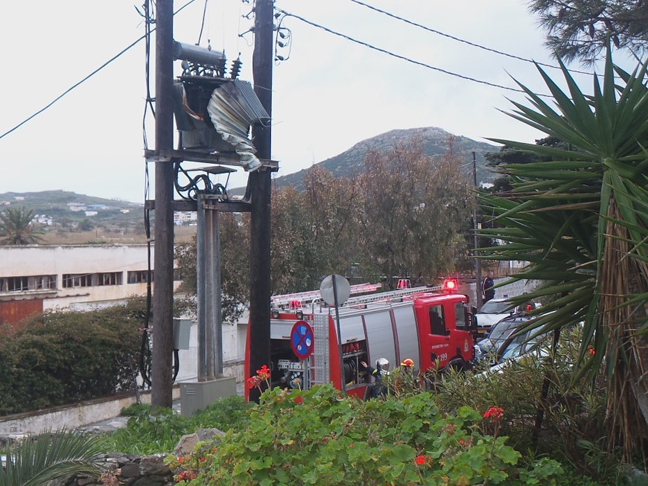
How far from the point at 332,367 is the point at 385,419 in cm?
979

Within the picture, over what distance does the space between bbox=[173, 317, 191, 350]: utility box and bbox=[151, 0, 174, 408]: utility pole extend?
300 millimetres

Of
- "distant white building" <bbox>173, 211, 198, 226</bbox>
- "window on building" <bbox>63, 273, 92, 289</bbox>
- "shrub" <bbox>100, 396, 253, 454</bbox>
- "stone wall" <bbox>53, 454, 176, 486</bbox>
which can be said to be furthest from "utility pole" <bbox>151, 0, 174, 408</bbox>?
"window on building" <bbox>63, 273, 92, 289</bbox>

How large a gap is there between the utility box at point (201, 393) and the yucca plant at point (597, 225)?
5.51 metres

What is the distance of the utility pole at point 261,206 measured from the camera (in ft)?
36.5

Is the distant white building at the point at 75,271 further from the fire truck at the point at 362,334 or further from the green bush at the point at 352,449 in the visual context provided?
the green bush at the point at 352,449

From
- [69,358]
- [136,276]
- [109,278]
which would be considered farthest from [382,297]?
[136,276]

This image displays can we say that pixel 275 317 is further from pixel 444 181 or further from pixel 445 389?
pixel 444 181

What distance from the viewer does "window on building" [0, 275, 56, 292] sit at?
41.9 metres

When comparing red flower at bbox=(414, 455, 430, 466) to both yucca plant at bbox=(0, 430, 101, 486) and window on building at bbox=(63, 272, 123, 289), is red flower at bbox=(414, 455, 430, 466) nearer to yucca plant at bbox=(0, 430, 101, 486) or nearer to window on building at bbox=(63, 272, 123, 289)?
yucca plant at bbox=(0, 430, 101, 486)

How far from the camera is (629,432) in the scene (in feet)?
18.0

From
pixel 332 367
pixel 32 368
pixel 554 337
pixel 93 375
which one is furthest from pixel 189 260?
pixel 554 337

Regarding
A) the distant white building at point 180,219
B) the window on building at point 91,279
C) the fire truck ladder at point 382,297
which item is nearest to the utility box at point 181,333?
the distant white building at point 180,219

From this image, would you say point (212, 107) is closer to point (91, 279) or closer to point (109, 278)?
point (91, 279)

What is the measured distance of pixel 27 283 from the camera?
4291 cm
